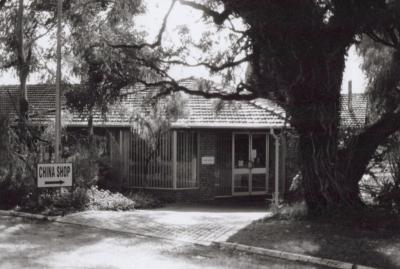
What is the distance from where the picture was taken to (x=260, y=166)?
77.6 ft

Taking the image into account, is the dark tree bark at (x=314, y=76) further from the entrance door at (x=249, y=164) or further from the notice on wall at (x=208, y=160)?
the entrance door at (x=249, y=164)

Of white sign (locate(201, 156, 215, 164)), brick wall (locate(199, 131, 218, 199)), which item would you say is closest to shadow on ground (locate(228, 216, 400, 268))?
brick wall (locate(199, 131, 218, 199))

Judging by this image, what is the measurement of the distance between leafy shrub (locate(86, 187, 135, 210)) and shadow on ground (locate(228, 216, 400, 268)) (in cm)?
549

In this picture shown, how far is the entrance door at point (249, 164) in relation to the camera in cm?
2311

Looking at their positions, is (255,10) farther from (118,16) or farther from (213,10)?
(118,16)

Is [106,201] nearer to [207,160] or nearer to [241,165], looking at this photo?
[207,160]

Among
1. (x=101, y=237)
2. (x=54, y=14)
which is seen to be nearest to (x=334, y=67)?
(x=101, y=237)

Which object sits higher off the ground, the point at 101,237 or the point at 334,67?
the point at 334,67

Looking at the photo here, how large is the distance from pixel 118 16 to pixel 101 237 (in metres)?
7.52

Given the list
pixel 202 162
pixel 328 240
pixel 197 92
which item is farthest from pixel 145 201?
pixel 328 240

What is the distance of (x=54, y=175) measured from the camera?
16.8 metres

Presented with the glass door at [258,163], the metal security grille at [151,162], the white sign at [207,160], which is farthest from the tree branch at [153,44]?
the glass door at [258,163]

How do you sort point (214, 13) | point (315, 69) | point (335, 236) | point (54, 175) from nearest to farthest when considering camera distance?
point (335, 236) < point (315, 69) < point (214, 13) < point (54, 175)

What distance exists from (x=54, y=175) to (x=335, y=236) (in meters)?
8.63
